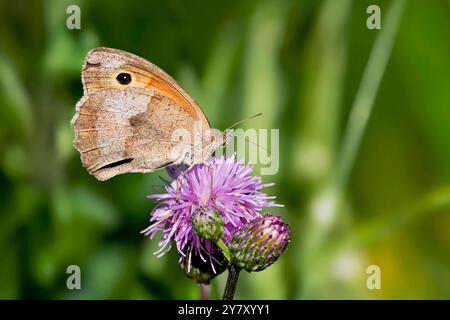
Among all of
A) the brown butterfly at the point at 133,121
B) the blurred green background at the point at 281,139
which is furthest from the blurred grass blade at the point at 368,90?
the brown butterfly at the point at 133,121

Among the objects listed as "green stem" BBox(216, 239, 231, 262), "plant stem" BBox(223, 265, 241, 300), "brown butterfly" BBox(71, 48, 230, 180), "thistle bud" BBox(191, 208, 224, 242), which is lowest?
"plant stem" BBox(223, 265, 241, 300)

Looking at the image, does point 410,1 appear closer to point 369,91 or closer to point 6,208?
point 369,91

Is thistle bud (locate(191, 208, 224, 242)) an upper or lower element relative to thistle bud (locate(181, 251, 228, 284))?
upper

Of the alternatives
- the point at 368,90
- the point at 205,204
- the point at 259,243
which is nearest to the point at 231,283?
the point at 259,243

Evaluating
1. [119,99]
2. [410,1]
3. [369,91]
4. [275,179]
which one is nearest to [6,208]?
[119,99]

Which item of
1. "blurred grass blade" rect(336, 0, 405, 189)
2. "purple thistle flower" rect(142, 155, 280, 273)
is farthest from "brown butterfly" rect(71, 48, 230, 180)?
"blurred grass blade" rect(336, 0, 405, 189)

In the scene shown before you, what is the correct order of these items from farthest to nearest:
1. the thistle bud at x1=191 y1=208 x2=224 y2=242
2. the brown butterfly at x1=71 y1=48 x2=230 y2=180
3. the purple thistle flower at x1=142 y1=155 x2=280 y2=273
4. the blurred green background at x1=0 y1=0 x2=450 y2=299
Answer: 1. the blurred green background at x1=0 y1=0 x2=450 y2=299
2. the brown butterfly at x1=71 y1=48 x2=230 y2=180
3. the purple thistle flower at x1=142 y1=155 x2=280 y2=273
4. the thistle bud at x1=191 y1=208 x2=224 y2=242

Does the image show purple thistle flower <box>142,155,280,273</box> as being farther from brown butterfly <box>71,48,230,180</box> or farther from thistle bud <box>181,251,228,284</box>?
brown butterfly <box>71,48,230,180</box>
